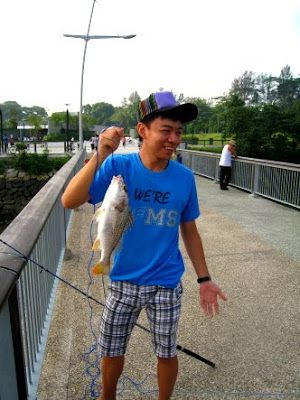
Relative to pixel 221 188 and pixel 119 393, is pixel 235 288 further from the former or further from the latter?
pixel 221 188

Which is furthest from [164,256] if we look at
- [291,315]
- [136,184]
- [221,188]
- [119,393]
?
[221,188]

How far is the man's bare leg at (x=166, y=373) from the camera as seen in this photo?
2.09m

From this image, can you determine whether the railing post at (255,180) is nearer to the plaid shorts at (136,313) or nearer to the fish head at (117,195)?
the plaid shorts at (136,313)

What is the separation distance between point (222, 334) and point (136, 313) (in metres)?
1.51

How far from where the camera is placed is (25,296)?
7.42ft

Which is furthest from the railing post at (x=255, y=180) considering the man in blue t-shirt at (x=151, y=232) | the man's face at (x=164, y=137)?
the man's face at (x=164, y=137)

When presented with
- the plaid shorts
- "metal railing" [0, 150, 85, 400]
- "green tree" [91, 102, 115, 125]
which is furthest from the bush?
"green tree" [91, 102, 115, 125]

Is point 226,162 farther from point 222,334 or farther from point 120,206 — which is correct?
point 120,206

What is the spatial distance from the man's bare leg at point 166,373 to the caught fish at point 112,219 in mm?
647

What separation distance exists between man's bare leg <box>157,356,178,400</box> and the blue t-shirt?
1.44 ft

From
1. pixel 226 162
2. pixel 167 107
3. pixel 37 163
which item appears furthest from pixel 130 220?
pixel 37 163

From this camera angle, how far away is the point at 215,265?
16.1 ft

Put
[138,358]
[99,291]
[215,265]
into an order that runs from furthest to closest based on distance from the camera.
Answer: [215,265]
[99,291]
[138,358]

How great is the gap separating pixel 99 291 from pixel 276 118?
71.2 feet
